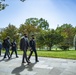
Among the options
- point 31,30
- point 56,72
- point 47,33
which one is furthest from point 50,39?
point 56,72

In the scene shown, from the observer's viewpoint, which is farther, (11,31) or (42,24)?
(42,24)

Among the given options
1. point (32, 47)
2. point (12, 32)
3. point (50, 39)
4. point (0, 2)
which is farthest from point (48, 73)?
point (12, 32)

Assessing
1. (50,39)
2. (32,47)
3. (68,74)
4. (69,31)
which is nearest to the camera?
(68,74)

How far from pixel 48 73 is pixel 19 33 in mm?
44534

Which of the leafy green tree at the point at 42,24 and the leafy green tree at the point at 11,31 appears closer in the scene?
the leafy green tree at the point at 11,31

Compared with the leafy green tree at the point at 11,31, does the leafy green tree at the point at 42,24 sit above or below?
above

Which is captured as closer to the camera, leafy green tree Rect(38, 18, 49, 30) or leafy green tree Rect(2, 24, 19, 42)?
leafy green tree Rect(2, 24, 19, 42)

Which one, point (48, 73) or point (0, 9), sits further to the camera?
point (0, 9)

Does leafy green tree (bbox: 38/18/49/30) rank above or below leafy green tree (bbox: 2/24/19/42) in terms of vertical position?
above

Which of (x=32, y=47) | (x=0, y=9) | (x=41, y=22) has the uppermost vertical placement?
(x=41, y=22)

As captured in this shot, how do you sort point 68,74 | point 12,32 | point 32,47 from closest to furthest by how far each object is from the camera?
point 68,74 < point 32,47 < point 12,32

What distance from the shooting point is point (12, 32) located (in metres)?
52.7

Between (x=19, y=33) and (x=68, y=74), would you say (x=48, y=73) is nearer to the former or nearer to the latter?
(x=68, y=74)

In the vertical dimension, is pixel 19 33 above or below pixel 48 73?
above
